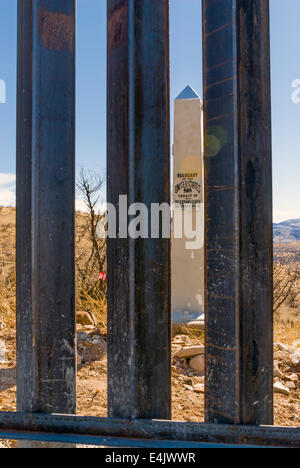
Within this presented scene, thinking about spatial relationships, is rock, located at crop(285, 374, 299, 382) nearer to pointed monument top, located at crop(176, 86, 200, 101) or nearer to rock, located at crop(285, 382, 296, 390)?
rock, located at crop(285, 382, 296, 390)

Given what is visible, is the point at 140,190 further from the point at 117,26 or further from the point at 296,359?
the point at 296,359

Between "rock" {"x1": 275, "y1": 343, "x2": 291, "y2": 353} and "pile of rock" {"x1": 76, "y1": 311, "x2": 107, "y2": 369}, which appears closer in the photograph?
"pile of rock" {"x1": 76, "y1": 311, "x2": 107, "y2": 369}

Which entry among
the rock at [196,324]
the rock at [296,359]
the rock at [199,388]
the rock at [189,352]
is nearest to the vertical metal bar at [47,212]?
the rock at [199,388]

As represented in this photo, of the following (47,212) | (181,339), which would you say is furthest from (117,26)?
(181,339)

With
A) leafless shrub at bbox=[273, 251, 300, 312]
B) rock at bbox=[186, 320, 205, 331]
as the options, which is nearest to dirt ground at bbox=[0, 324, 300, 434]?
rock at bbox=[186, 320, 205, 331]

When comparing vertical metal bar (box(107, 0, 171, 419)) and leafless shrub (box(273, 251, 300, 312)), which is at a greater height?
vertical metal bar (box(107, 0, 171, 419))

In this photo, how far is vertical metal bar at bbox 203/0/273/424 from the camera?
1234 mm

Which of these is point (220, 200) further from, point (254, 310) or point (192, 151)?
point (192, 151)

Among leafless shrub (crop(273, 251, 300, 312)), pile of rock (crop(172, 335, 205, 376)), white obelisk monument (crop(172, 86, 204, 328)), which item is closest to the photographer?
pile of rock (crop(172, 335, 205, 376))

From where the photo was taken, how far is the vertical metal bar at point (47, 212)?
52.6 inches

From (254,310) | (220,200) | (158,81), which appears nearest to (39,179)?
(158,81)

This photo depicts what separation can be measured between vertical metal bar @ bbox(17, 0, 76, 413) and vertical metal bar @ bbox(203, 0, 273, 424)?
595mm

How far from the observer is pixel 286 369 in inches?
142

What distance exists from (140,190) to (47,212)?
41cm
